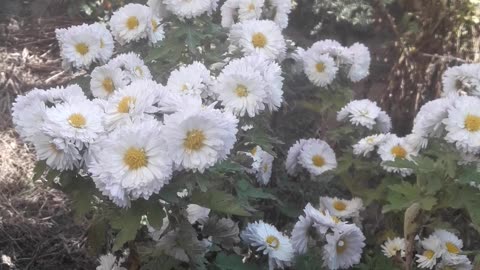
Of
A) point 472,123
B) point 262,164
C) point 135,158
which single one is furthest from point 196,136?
point 472,123

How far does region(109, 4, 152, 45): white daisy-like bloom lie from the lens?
8.34 feet

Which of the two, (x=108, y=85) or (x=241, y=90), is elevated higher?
(x=241, y=90)

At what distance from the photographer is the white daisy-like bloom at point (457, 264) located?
2590mm

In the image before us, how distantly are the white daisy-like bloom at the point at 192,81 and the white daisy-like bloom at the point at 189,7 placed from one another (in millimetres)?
349

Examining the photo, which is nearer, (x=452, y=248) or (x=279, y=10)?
(x=452, y=248)

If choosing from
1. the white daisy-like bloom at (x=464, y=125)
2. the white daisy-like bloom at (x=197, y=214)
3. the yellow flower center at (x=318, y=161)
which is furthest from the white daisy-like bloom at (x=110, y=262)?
the white daisy-like bloom at (x=464, y=125)

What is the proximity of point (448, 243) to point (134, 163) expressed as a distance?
1532 mm

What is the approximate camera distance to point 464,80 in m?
2.82

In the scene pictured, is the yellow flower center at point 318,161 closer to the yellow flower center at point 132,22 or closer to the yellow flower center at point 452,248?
the yellow flower center at point 452,248

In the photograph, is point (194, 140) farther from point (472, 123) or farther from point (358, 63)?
point (358, 63)

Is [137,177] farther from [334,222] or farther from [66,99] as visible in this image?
[334,222]

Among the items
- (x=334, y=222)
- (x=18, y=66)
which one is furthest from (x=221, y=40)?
(x=18, y=66)

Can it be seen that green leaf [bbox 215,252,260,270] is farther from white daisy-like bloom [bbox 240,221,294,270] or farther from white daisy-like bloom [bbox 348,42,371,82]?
white daisy-like bloom [bbox 348,42,371,82]

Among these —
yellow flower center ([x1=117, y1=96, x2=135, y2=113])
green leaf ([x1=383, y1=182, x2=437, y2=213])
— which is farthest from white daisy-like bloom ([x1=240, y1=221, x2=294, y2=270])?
yellow flower center ([x1=117, y1=96, x2=135, y2=113])
